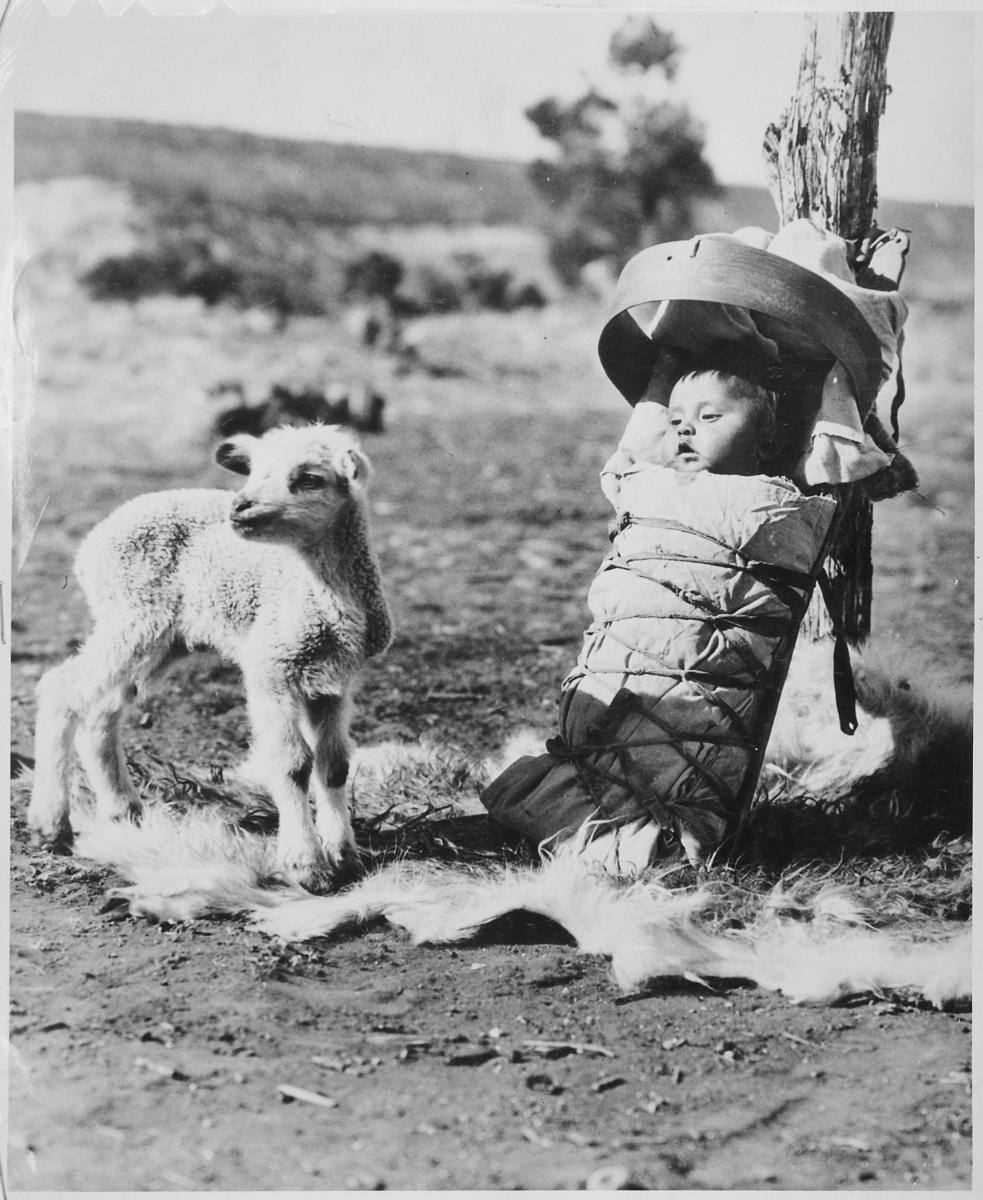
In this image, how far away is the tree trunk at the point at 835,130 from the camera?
371 cm

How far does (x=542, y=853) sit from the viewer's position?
3.43 metres

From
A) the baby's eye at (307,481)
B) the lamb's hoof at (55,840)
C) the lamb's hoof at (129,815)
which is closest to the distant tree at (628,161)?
the baby's eye at (307,481)

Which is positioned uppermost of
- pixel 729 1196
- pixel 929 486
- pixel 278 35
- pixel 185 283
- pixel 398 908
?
pixel 278 35

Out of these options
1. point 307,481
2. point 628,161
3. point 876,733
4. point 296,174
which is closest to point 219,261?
point 296,174

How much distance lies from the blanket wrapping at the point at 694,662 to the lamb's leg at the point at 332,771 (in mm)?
467

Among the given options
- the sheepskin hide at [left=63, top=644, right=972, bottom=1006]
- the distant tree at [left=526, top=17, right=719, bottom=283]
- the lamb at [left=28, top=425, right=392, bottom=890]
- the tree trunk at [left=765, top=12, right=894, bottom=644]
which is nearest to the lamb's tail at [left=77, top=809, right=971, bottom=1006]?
the sheepskin hide at [left=63, top=644, right=972, bottom=1006]

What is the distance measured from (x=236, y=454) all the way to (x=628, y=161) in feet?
4.79

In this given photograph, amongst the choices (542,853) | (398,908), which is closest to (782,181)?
(542,853)

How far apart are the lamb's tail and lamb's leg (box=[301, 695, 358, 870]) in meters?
0.11

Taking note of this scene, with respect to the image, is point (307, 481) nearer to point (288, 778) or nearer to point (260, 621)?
point (260, 621)

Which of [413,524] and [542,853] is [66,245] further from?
[542,853]

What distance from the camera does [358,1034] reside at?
3.08m

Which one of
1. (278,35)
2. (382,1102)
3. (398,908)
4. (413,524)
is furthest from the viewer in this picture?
(413,524)

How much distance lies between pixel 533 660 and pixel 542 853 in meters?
1.01
